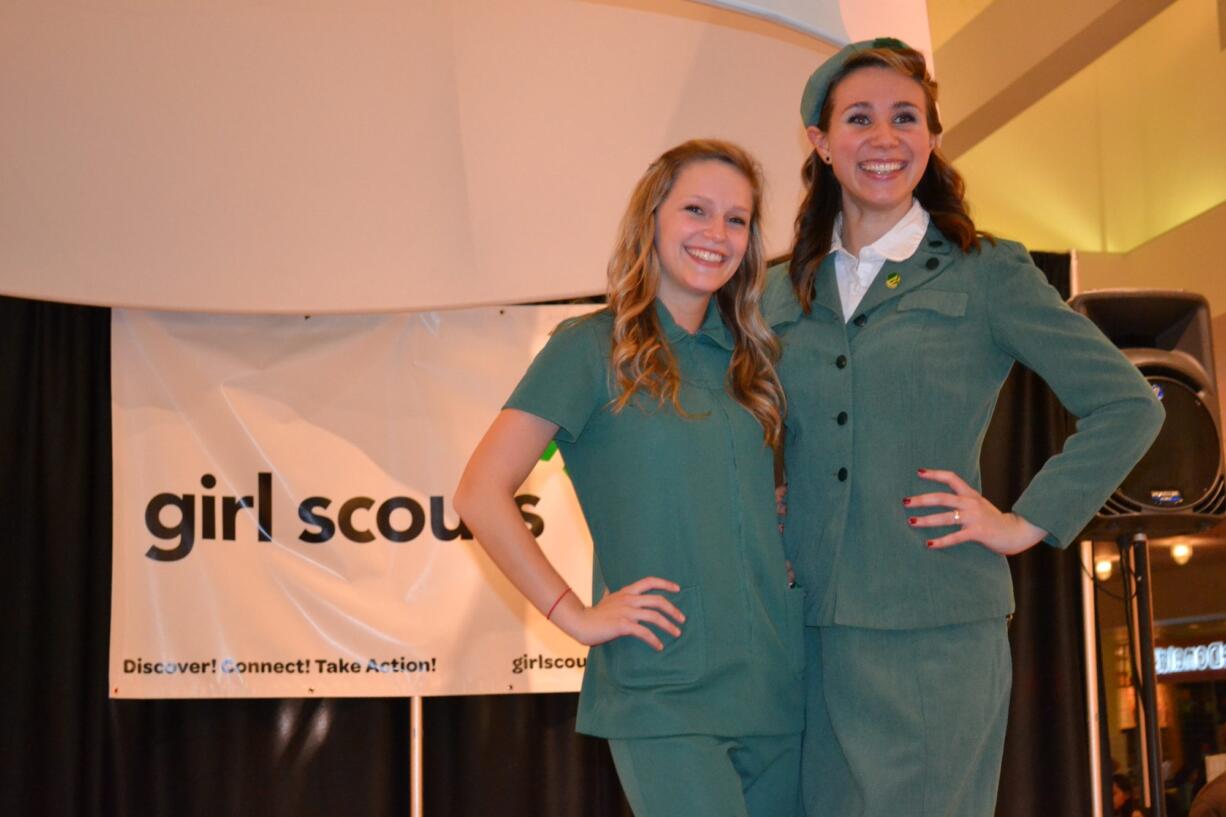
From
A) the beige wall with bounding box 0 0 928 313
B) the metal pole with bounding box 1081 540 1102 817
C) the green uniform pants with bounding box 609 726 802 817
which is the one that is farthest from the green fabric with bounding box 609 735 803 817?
the metal pole with bounding box 1081 540 1102 817

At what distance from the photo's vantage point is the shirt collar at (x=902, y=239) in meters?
2.08

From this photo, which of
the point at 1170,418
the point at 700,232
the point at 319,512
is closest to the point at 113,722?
the point at 319,512

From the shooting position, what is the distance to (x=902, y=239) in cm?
211

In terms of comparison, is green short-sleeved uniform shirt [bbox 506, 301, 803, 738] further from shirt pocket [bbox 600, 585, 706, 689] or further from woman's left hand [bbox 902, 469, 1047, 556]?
woman's left hand [bbox 902, 469, 1047, 556]

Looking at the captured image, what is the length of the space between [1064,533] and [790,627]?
417 mm

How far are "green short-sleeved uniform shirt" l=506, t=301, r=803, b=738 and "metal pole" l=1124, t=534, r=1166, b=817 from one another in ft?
6.51

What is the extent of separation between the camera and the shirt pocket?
186 cm

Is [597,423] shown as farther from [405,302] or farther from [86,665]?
[86,665]

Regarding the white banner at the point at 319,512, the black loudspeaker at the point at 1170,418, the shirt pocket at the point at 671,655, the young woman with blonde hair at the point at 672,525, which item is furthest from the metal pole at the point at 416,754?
the shirt pocket at the point at 671,655

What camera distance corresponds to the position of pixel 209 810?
13.3ft

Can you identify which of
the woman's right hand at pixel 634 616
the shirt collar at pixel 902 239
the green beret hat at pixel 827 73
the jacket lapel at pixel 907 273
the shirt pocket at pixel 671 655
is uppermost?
the green beret hat at pixel 827 73

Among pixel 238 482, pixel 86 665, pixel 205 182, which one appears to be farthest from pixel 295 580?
pixel 205 182

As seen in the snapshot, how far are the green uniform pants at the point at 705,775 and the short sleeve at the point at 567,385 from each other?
0.45 meters

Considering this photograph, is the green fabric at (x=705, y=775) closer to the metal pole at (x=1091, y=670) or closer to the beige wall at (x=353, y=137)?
the beige wall at (x=353, y=137)
